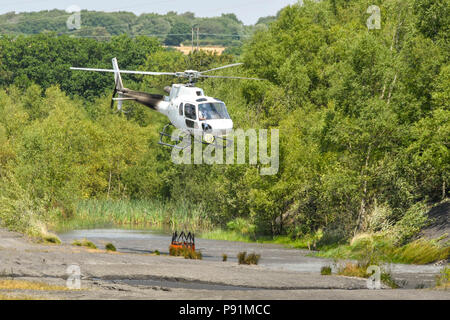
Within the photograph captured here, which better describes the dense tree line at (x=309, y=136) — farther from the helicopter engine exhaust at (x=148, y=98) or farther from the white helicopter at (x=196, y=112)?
the white helicopter at (x=196, y=112)

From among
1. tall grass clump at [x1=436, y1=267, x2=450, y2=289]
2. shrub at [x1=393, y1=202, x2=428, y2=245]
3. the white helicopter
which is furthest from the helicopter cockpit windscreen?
tall grass clump at [x1=436, y1=267, x2=450, y2=289]

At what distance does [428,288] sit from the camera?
30.2 meters

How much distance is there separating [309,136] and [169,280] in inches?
1086

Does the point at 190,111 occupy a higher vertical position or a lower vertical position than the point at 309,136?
higher

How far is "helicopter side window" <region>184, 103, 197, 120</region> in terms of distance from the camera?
131 ft

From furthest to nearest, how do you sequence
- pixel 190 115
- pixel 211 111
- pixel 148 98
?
pixel 148 98
pixel 190 115
pixel 211 111

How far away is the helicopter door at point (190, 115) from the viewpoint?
40.1 metres

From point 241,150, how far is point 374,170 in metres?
14.7

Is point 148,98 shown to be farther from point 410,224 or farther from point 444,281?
point 444,281

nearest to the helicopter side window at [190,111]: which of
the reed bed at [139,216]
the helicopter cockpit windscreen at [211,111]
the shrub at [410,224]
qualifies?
the helicopter cockpit windscreen at [211,111]

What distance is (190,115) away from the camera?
40406mm

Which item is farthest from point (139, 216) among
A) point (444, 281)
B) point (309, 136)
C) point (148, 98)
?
point (444, 281)
